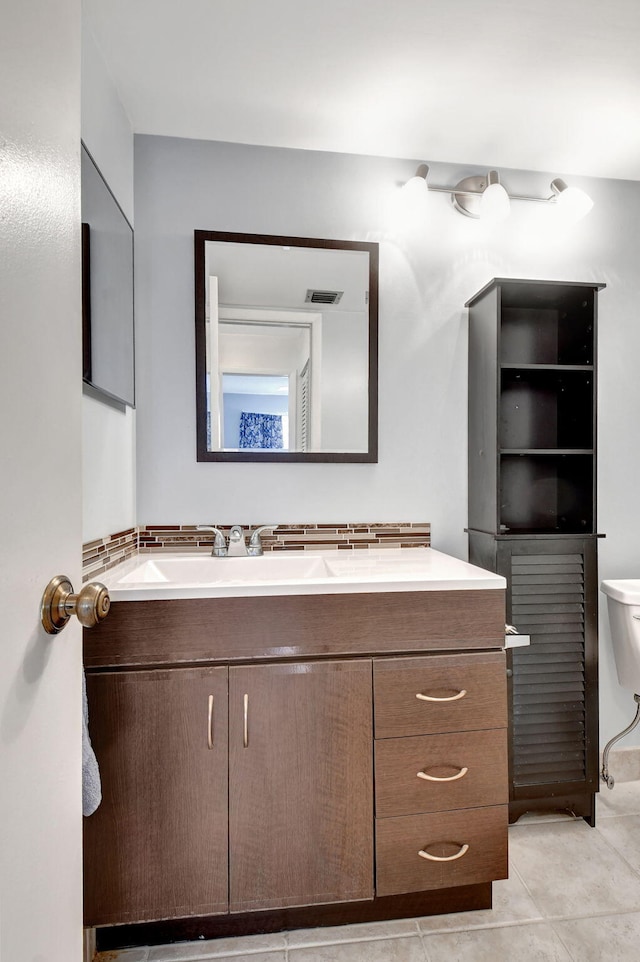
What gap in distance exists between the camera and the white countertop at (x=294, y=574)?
133 cm

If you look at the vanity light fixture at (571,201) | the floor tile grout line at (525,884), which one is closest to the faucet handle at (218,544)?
the floor tile grout line at (525,884)

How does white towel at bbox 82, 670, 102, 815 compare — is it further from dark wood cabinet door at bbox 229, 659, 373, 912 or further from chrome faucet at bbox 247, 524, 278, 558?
chrome faucet at bbox 247, 524, 278, 558

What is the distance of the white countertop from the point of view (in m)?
1.33

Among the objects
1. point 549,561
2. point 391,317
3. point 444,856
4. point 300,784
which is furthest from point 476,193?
point 444,856

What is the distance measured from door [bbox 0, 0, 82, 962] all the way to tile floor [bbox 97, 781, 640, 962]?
86 centimetres

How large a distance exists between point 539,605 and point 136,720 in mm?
1327

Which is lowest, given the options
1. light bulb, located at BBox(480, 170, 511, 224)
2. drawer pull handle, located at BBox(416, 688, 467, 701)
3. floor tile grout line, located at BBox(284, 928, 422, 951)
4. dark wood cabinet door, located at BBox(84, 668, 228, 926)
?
floor tile grout line, located at BBox(284, 928, 422, 951)

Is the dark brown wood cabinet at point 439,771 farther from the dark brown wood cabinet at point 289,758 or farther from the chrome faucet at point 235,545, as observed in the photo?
the chrome faucet at point 235,545

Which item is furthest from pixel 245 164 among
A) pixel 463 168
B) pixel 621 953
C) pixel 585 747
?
pixel 621 953

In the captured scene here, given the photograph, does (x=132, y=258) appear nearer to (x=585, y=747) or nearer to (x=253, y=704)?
(x=253, y=704)

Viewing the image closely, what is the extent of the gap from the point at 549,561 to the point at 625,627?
1.26 feet

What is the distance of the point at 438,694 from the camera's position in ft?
4.66

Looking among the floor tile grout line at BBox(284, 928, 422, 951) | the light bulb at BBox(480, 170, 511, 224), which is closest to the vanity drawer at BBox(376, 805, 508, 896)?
the floor tile grout line at BBox(284, 928, 422, 951)

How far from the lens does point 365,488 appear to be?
202 cm
